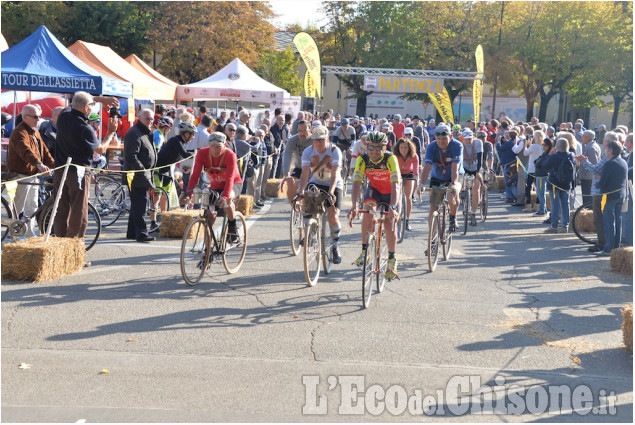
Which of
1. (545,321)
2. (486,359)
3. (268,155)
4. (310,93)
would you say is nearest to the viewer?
Answer: (486,359)

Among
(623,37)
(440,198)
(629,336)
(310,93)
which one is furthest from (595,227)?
(623,37)

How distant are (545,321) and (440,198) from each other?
9.97 feet

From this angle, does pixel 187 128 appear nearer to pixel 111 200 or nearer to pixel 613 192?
pixel 111 200

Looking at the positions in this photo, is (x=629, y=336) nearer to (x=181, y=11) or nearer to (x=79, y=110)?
(x=79, y=110)

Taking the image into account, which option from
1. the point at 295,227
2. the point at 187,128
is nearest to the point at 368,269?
the point at 295,227

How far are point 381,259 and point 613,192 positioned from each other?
5419mm

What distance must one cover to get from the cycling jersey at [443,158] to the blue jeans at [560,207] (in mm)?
4218

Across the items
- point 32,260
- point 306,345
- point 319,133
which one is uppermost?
point 319,133

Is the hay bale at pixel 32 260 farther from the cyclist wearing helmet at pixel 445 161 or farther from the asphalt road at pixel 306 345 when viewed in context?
the cyclist wearing helmet at pixel 445 161

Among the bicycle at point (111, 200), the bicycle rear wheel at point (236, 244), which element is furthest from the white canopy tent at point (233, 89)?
the bicycle rear wheel at point (236, 244)

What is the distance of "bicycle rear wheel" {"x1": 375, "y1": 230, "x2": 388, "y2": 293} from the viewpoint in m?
8.88

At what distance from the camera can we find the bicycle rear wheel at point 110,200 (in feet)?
46.8

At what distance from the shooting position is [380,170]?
30.2ft

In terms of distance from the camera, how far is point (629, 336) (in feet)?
23.5
